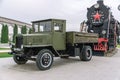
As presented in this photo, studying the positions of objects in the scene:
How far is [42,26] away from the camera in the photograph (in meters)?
9.84

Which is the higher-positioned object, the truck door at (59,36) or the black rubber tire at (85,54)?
the truck door at (59,36)

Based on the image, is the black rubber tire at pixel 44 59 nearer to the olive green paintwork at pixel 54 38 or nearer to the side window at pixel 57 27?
the olive green paintwork at pixel 54 38

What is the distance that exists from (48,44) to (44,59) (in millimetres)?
824

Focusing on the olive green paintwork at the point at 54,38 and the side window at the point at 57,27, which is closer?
the olive green paintwork at the point at 54,38

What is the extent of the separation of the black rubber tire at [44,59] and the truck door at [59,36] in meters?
0.81

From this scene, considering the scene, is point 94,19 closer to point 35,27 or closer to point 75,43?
point 75,43

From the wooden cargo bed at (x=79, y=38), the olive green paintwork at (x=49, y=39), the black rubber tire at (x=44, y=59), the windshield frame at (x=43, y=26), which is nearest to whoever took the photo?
the black rubber tire at (x=44, y=59)

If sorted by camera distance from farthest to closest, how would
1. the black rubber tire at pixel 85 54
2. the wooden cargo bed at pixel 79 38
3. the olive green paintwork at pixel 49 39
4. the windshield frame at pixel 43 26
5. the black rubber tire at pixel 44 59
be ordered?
the black rubber tire at pixel 85 54
the wooden cargo bed at pixel 79 38
the windshield frame at pixel 43 26
the olive green paintwork at pixel 49 39
the black rubber tire at pixel 44 59

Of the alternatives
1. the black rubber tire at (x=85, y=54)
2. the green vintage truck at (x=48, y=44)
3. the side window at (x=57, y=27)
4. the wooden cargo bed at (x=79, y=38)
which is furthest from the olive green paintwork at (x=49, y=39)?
the black rubber tire at (x=85, y=54)

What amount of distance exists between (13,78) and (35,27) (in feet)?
12.4

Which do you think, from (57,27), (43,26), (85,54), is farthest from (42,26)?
(85,54)

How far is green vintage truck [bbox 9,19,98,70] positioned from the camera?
337 inches

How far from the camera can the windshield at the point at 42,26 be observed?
9500 mm

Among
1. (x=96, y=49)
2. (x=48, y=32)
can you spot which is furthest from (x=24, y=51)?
(x=96, y=49)
